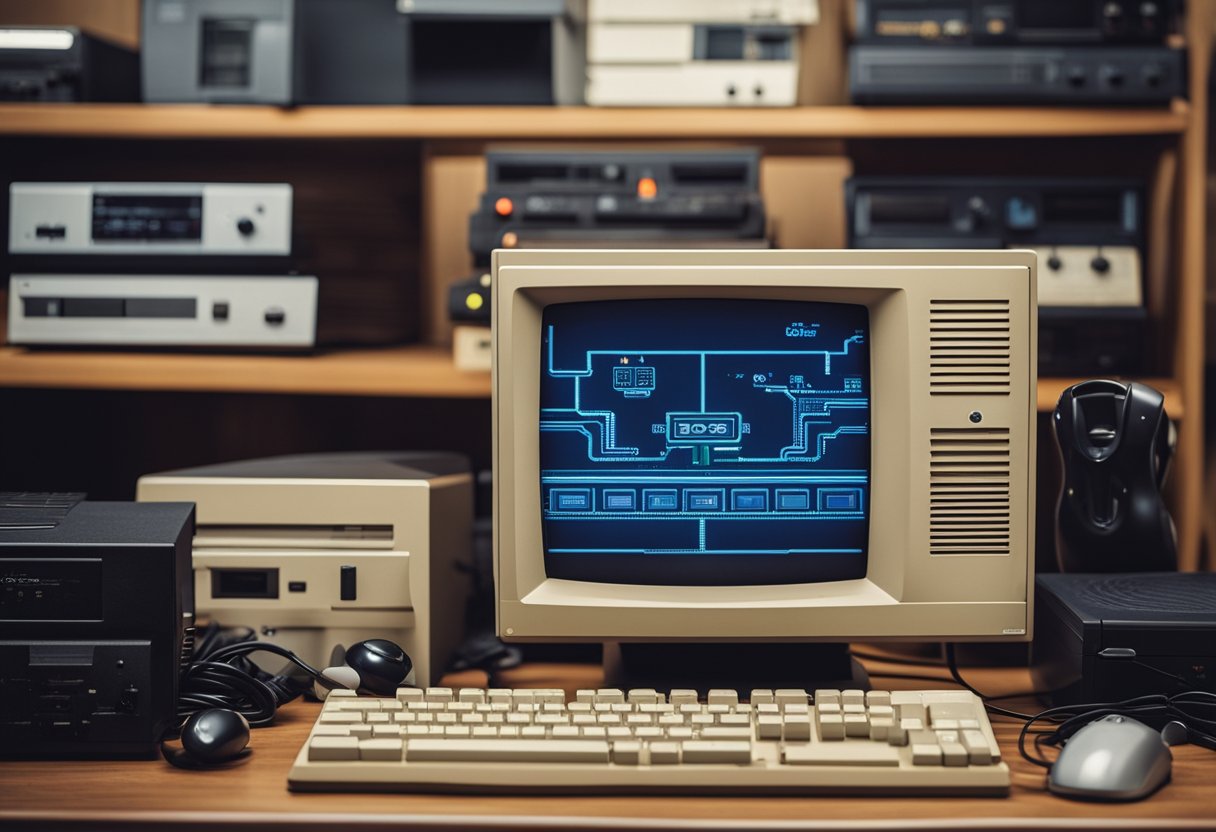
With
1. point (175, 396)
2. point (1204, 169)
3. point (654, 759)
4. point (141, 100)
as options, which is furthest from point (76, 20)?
point (1204, 169)

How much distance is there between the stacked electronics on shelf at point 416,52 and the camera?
151 cm

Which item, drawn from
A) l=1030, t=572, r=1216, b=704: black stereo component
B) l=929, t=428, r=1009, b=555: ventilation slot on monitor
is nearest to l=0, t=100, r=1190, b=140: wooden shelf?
l=929, t=428, r=1009, b=555: ventilation slot on monitor

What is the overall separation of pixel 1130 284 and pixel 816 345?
57 centimetres

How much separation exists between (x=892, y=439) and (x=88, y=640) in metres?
0.79

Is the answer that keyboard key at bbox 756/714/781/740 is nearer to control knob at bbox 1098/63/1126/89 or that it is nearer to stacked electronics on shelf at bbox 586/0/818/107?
stacked electronics on shelf at bbox 586/0/818/107

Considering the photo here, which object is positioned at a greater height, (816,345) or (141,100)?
(141,100)

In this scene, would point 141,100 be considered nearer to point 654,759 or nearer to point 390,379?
point 390,379

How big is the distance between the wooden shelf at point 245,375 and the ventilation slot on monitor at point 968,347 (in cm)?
57

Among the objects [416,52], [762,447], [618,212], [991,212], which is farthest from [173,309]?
[991,212]

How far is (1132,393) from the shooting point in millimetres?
1224

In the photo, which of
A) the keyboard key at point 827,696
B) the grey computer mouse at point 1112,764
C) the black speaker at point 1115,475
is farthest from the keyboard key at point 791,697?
the black speaker at point 1115,475

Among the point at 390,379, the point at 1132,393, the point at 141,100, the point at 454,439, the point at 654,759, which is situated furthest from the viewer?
the point at 454,439

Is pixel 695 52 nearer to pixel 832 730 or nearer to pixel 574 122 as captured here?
pixel 574 122

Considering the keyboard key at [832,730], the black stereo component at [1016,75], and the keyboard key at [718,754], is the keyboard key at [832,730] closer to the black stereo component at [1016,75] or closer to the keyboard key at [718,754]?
the keyboard key at [718,754]
